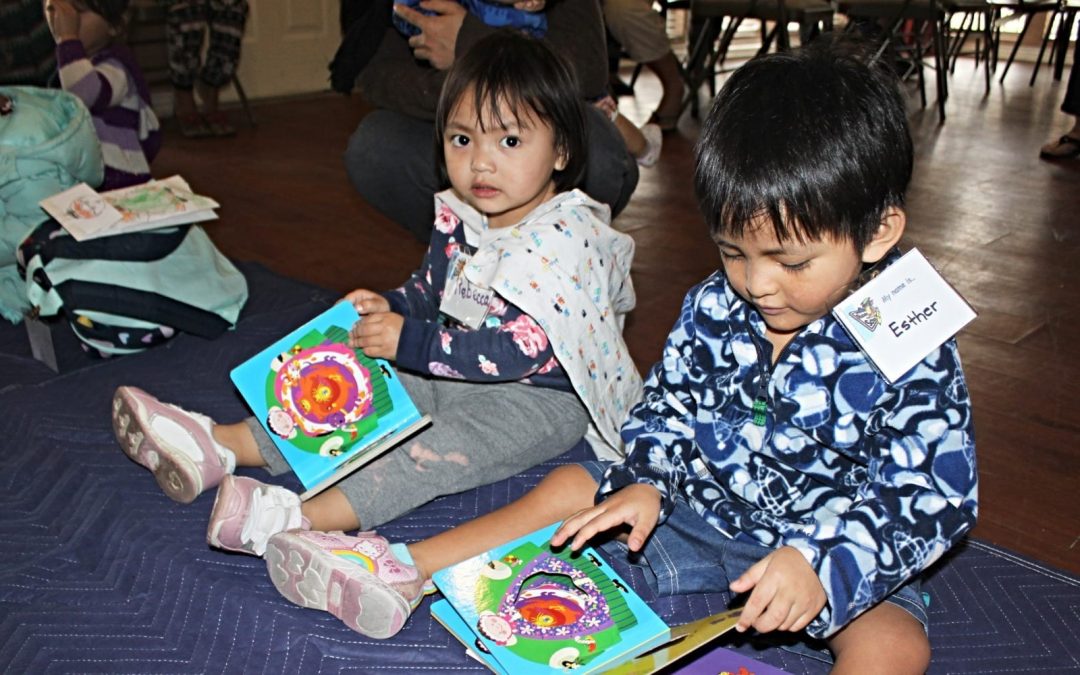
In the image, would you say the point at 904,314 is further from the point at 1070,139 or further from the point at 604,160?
the point at 1070,139

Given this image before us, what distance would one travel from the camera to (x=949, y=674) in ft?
3.76

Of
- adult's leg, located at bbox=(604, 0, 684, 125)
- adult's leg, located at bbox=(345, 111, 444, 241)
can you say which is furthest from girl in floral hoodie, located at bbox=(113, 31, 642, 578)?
adult's leg, located at bbox=(604, 0, 684, 125)

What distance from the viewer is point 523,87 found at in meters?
1.42

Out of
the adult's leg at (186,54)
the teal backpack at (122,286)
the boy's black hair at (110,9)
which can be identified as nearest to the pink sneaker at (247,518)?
the teal backpack at (122,286)

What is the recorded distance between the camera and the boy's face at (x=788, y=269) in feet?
3.26

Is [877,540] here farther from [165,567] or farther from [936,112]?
[936,112]

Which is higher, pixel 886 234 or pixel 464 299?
pixel 886 234

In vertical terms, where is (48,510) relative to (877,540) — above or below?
below

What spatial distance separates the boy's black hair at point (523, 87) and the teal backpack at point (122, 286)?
0.74 metres

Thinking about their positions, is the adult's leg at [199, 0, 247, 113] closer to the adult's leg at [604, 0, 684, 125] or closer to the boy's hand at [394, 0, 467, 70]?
the adult's leg at [604, 0, 684, 125]

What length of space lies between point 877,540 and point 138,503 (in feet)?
3.39

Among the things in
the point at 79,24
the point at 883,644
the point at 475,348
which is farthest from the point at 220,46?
the point at 883,644

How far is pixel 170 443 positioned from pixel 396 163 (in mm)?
871

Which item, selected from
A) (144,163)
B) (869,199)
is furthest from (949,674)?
(144,163)
